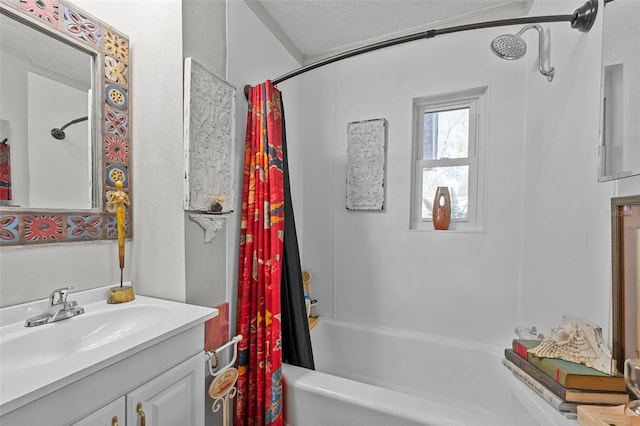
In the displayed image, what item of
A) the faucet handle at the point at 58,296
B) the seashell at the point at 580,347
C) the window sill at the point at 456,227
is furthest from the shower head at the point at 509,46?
the faucet handle at the point at 58,296

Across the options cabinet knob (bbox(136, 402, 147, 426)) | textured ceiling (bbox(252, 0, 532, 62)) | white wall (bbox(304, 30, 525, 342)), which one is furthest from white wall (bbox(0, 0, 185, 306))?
white wall (bbox(304, 30, 525, 342))

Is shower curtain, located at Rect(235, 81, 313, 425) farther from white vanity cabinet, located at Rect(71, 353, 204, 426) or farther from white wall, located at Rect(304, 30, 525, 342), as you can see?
→ white wall, located at Rect(304, 30, 525, 342)

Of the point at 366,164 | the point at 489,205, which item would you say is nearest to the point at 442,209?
the point at 489,205

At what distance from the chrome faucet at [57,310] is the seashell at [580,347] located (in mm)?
1553

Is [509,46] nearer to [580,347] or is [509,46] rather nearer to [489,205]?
[489,205]

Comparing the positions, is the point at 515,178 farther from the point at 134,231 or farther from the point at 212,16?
the point at 134,231

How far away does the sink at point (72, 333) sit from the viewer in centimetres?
75

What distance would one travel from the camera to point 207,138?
1178 millimetres

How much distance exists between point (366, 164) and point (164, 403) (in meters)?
1.70

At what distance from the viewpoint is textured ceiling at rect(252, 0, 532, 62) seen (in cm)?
160

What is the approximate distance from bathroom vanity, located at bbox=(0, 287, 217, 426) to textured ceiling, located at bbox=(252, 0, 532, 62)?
1.68m

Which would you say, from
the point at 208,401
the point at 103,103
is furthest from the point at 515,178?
the point at 103,103

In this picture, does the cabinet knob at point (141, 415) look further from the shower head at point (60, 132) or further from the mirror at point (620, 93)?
the mirror at point (620, 93)

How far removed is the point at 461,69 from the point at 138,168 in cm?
196
